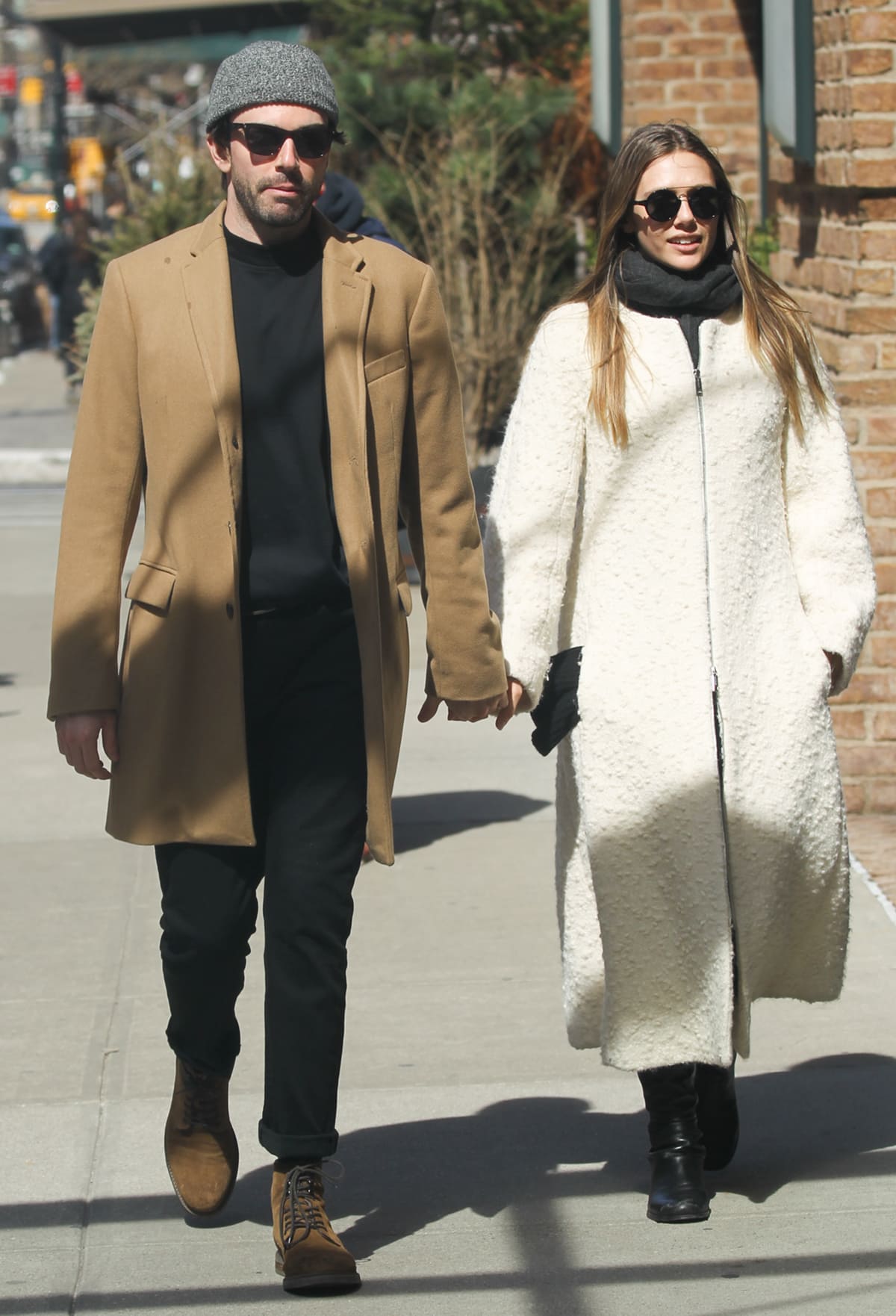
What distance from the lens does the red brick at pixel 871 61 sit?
621 centimetres

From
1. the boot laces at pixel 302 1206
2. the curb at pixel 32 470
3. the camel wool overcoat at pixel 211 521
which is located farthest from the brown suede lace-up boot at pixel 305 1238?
the curb at pixel 32 470

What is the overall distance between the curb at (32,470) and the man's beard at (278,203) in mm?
11137

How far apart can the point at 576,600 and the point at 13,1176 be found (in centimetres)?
154

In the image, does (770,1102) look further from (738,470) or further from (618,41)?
(618,41)

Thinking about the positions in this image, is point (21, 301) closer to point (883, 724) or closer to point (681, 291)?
point (883, 724)

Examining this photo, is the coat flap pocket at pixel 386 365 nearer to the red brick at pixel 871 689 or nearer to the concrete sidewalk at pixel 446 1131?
the concrete sidewalk at pixel 446 1131

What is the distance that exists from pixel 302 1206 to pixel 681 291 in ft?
5.59

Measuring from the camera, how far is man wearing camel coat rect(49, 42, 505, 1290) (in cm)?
350

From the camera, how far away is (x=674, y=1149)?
381 centimetres

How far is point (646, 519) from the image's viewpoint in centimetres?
373

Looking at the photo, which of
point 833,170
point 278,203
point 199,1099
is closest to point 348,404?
point 278,203

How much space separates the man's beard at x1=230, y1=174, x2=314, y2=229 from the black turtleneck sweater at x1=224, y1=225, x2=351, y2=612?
0.42 ft

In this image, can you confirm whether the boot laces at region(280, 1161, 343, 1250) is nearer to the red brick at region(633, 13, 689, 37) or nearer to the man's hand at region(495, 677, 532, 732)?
the man's hand at region(495, 677, 532, 732)

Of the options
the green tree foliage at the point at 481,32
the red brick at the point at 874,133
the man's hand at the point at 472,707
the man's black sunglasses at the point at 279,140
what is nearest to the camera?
the man's black sunglasses at the point at 279,140
